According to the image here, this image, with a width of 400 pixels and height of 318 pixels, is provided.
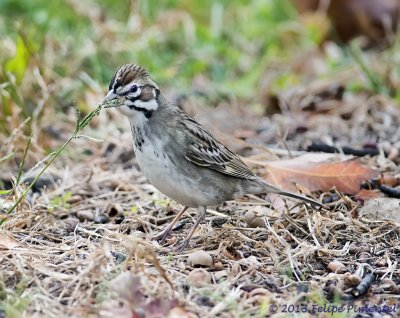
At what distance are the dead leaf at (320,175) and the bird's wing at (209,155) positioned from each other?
343mm

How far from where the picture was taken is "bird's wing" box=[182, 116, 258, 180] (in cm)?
517

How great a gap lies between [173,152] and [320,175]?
1.18 meters

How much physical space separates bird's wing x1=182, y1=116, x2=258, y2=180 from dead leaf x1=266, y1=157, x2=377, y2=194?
13.5 inches

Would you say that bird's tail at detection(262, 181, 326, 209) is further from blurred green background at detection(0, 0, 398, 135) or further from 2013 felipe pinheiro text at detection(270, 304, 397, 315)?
blurred green background at detection(0, 0, 398, 135)

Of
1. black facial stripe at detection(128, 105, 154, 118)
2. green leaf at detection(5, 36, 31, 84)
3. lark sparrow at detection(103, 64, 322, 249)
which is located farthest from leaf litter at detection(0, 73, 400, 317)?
green leaf at detection(5, 36, 31, 84)

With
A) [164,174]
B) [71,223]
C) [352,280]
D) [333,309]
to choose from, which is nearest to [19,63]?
[71,223]

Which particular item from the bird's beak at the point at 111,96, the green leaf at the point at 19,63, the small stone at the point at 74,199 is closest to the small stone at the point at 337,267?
the bird's beak at the point at 111,96

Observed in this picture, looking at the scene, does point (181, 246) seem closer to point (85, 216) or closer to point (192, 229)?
point (192, 229)

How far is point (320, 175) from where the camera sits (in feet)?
18.7

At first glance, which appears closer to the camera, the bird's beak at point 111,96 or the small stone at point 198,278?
the small stone at point 198,278

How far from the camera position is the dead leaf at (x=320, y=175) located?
5.60 m

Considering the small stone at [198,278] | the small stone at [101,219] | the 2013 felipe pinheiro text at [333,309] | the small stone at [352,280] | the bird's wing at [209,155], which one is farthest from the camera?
the small stone at [101,219]

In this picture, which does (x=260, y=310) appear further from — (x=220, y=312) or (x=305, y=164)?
(x=305, y=164)

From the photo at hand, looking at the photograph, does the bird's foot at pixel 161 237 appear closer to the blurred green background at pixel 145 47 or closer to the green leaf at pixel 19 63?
the blurred green background at pixel 145 47
